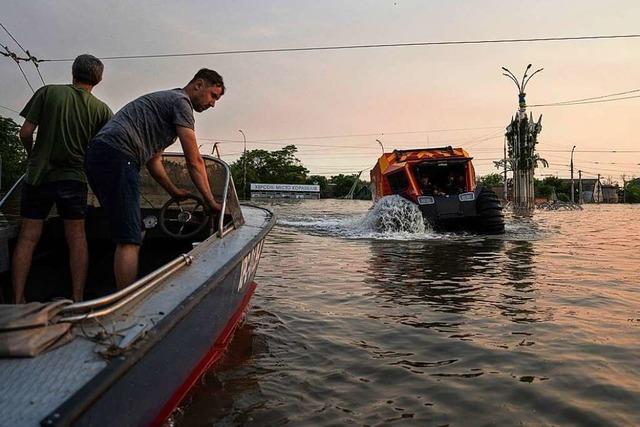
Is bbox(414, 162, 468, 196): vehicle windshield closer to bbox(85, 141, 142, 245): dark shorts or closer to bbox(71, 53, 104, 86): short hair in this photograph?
bbox(71, 53, 104, 86): short hair

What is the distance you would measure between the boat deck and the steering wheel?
6.83 ft

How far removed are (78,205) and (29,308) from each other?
192 cm

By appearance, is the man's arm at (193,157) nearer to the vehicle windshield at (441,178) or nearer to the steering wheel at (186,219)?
the steering wheel at (186,219)

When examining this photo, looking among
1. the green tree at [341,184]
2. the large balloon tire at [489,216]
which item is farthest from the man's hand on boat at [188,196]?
the green tree at [341,184]

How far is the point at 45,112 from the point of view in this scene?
361 centimetres

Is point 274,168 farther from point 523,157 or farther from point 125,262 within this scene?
point 125,262

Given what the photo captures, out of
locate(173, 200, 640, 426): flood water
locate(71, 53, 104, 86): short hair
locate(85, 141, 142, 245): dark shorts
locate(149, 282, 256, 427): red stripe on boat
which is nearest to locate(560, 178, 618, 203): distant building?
locate(173, 200, 640, 426): flood water

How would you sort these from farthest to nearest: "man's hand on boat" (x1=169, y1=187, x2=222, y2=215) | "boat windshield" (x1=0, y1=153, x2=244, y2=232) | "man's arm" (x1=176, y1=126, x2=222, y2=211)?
"boat windshield" (x1=0, y1=153, x2=244, y2=232), "man's hand on boat" (x1=169, y1=187, x2=222, y2=215), "man's arm" (x1=176, y1=126, x2=222, y2=211)

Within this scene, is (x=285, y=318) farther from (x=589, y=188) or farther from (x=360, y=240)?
(x=589, y=188)

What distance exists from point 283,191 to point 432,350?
86260mm

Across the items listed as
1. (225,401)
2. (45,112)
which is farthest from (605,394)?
(45,112)

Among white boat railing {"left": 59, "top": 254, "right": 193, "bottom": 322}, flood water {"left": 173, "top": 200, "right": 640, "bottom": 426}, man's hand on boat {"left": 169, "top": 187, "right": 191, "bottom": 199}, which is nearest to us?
white boat railing {"left": 59, "top": 254, "right": 193, "bottom": 322}

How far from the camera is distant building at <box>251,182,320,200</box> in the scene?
85.8 meters

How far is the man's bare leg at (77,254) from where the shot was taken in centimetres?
361
